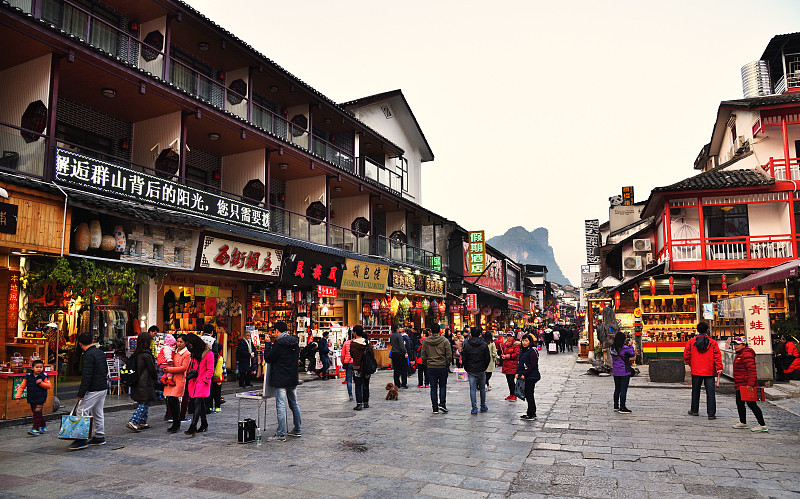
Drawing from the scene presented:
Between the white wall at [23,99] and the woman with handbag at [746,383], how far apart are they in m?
13.9

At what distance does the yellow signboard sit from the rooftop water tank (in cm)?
2234

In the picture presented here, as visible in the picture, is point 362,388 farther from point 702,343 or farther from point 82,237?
point 702,343

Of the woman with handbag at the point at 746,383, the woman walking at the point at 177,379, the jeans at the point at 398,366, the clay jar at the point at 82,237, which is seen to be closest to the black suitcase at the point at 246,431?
the woman walking at the point at 177,379

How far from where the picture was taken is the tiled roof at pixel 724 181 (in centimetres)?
2177

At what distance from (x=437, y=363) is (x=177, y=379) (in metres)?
5.21

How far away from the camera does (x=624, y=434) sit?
29.1 feet

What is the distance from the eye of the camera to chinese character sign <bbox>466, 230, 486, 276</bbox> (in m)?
32.4

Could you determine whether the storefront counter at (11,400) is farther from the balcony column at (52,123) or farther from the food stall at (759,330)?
the food stall at (759,330)

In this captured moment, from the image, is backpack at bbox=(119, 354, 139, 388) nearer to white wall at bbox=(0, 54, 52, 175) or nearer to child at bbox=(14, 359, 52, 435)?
child at bbox=(14, 359, 52, 435)

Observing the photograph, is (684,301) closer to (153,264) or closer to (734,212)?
(734,212)

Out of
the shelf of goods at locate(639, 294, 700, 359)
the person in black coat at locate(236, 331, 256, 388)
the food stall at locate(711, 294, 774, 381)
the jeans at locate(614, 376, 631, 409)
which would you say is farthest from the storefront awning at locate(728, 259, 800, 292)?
the person in black coat at locate(236, 331, 256, 388)

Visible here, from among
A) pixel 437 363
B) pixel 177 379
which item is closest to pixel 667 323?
pixel 437 363

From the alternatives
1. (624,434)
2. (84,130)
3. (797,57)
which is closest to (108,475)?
(624,434)

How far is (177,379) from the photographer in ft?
30.3
